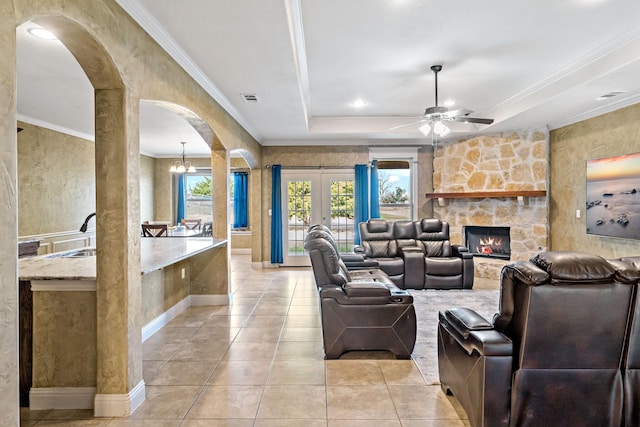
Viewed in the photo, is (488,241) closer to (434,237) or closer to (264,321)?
(434,237)

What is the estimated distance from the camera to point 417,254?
5.95 metres

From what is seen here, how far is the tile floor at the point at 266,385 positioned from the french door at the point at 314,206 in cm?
371

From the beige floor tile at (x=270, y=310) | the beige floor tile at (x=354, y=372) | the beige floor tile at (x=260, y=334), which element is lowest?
the beige floor tile at (x=354, y=372)

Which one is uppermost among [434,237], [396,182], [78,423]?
[396,182]

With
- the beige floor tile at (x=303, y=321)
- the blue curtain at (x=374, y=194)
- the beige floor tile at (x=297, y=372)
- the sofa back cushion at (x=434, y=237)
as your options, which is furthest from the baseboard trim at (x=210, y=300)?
the blue curtain at (x=374, y=194)

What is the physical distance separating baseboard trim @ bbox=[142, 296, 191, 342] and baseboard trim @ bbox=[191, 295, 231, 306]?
0.25 ft

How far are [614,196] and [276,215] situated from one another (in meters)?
5.60

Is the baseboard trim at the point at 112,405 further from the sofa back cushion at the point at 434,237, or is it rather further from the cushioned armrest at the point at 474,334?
the sofa back cushion at the point at 434,237

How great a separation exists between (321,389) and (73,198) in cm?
607

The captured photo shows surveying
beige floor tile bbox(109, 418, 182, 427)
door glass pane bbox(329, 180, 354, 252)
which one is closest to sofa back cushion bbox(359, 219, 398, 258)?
door glass pane bbox(329, 180, 354, 252)

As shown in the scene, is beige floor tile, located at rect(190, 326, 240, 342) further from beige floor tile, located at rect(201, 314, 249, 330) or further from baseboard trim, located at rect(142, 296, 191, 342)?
baseboard trim, located at rect(142, 296, 191, 342)

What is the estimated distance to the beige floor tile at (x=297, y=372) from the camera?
111 inches

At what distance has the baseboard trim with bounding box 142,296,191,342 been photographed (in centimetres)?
377

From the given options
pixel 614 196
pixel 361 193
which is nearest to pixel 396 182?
pixel 361 193
